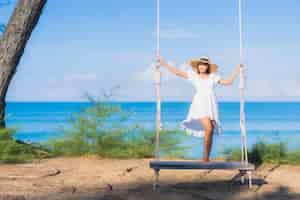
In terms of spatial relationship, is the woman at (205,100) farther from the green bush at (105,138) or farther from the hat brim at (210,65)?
the green bush at (105,138)

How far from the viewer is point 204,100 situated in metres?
8.09

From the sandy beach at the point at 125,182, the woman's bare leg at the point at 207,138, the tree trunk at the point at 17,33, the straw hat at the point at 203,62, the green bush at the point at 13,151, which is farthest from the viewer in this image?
the tree trunk at the point at 17,33

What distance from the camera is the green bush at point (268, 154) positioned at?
991 cm

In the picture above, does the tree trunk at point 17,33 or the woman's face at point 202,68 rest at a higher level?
the tree trunk at point 17,33

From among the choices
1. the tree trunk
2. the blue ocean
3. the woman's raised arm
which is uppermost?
the tree trunk

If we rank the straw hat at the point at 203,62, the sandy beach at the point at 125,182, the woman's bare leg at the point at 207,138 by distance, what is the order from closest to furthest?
the sandy beach at the point at 125,182 < the woman's bare leg at the point at 207,138 < the straw hat at the point at 203,62

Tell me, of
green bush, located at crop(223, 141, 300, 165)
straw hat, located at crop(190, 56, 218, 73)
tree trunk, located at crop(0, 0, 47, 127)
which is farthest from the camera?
tree trunk, located at crop(0, 0, 47, 127)

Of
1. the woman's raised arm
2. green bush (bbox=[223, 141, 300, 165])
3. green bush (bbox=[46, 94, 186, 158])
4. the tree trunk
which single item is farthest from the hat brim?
the tree trunk

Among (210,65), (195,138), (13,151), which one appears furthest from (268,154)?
(195,138)

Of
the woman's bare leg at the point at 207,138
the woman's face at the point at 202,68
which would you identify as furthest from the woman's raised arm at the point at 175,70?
the woman's bare leg at the point at 207,138

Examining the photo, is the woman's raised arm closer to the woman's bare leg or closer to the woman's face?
the woman's face

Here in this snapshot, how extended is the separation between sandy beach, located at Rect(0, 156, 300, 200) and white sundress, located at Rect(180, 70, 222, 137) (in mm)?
773

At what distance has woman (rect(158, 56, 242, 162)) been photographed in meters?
8.05

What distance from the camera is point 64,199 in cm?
695
